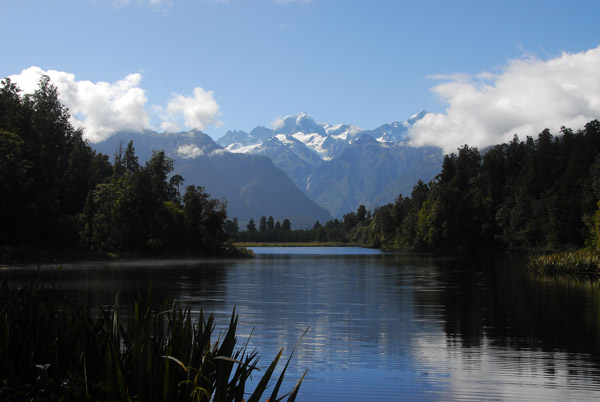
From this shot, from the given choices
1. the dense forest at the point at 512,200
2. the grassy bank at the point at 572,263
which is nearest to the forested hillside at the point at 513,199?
the dense forest at the point at 512,200

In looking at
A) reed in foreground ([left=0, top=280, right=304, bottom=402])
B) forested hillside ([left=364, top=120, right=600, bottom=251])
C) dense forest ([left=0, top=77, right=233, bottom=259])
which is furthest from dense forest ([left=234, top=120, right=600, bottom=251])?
reed in foreground ([left=0, top=280, right=304, bottom=402])

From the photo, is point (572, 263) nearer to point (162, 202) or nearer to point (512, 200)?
point (162, 202)

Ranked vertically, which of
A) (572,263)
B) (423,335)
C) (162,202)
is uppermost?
(162,202)

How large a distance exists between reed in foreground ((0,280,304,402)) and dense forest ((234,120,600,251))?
9763 cm

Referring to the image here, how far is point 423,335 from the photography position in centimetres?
2289

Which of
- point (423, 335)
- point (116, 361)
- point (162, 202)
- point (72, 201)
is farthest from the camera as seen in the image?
point (162, 202)

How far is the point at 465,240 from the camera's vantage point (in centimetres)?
15162

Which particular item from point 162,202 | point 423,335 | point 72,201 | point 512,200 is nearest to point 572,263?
point 423,335

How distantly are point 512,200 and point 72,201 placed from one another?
100106 millimetres

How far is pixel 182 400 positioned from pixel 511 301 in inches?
1225

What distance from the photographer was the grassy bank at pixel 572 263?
188ft

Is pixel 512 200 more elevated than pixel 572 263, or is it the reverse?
pixel 512 200

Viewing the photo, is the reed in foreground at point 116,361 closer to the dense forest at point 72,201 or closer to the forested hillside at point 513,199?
the dense forest at point 72,201

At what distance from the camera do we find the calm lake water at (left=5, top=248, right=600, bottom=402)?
48.0 ft
